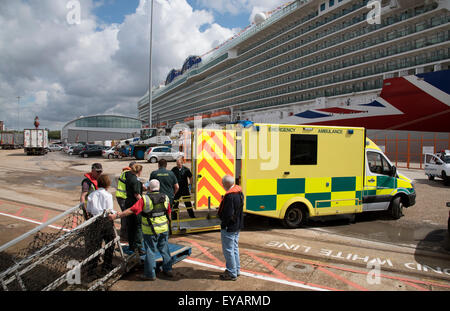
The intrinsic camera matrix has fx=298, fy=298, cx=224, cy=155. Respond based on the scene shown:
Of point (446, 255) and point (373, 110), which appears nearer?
point (446, 255)

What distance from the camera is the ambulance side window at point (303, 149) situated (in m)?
6.99

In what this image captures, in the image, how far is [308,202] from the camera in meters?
7.15

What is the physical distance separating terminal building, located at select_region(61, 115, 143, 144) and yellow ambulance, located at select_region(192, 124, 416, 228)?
102611 mm

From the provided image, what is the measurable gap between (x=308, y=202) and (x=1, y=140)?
6198 centimetres

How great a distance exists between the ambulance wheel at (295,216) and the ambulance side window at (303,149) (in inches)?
43.4

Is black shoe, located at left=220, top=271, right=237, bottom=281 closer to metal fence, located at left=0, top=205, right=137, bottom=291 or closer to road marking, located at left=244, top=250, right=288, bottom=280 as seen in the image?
road marking, located at left=244, top=250, right=288, bottom=280

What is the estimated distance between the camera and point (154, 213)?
4254 mm

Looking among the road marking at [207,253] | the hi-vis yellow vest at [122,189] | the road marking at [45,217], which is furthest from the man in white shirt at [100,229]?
the road marking at [45,217]

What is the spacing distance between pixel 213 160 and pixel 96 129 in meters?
111

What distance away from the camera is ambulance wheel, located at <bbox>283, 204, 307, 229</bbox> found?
7176 mm

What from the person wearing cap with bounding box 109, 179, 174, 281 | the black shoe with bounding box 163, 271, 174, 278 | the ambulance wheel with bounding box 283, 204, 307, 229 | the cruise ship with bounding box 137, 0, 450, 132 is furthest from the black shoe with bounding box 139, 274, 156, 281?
the cruise ship with bounding box 137, 0, 450, 132

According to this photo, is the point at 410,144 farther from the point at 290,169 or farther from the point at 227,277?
the point at 227,277

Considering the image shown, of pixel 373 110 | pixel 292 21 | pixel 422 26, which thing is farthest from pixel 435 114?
pixel 292 21
